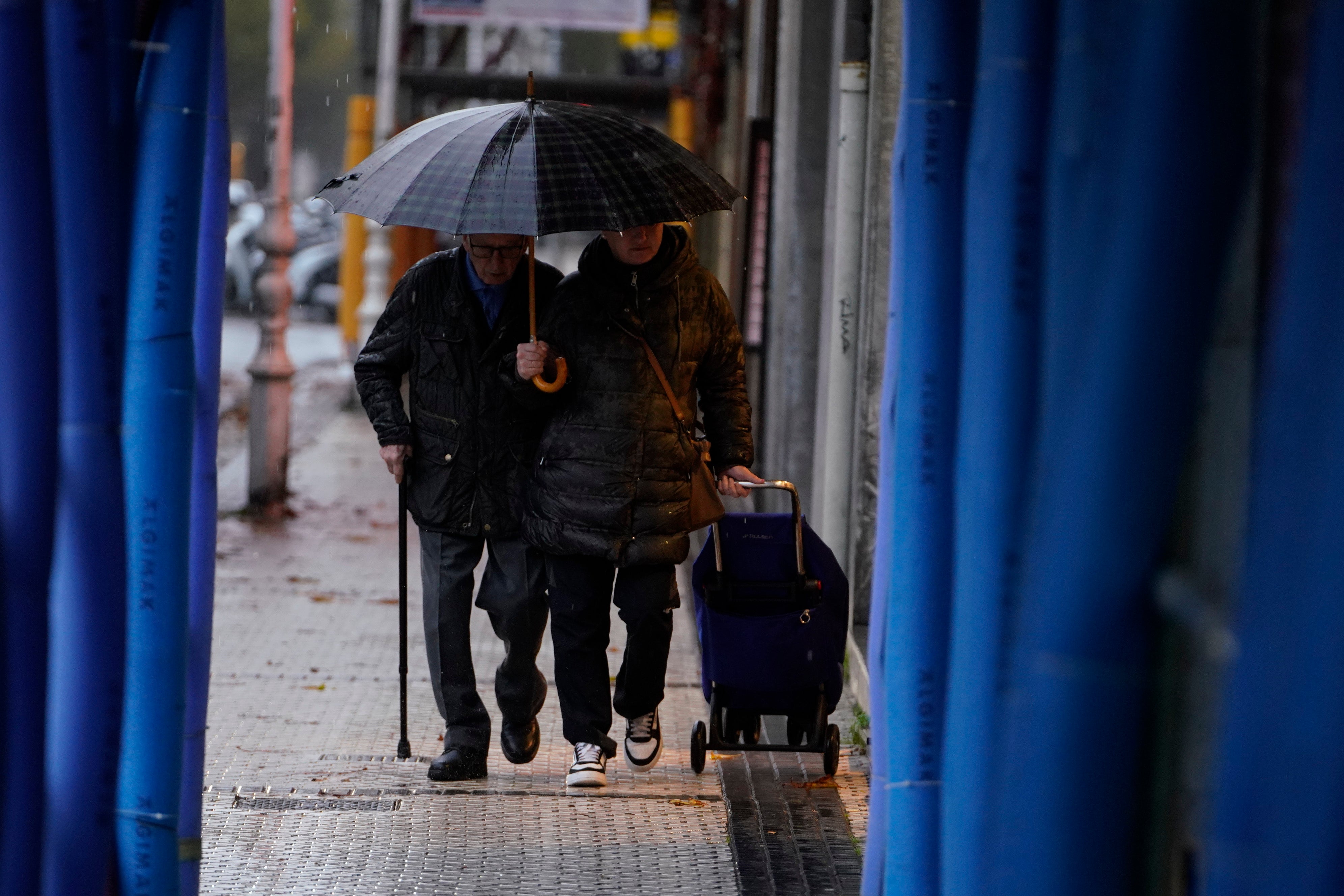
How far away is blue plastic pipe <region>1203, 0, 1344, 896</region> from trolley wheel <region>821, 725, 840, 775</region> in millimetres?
3559

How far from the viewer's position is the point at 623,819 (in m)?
5.01

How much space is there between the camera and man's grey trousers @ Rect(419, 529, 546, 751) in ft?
16.8

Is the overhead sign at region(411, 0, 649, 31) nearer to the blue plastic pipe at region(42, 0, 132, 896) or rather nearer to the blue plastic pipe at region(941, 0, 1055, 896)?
the blue plastic pipe at region(42, 0, 132, 896)

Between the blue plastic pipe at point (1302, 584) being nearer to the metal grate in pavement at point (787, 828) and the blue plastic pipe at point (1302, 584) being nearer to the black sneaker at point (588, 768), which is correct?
the metal grate in pavement at point (787, 828)

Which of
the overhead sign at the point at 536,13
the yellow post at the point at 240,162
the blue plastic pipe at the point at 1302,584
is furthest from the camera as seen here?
the yellow post at the point at 240,162

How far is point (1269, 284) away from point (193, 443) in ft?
5.49

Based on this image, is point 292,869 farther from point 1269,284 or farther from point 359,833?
point 1269,284

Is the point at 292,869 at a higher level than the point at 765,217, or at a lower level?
lower

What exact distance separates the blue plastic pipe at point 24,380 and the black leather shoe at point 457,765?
2.94 metres

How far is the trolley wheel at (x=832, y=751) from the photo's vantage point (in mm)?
5285

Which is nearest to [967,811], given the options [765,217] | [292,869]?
[292,869]

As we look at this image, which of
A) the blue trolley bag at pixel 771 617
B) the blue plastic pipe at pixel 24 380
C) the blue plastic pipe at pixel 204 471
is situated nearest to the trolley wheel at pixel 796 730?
the blue trolley bag at pixel 771 617

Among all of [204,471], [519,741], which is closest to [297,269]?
[519,741]

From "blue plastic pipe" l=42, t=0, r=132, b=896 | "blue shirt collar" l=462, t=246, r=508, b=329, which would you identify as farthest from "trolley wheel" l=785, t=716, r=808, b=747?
"blue plastic pipe" l=42, t=0, r=132, b=896
